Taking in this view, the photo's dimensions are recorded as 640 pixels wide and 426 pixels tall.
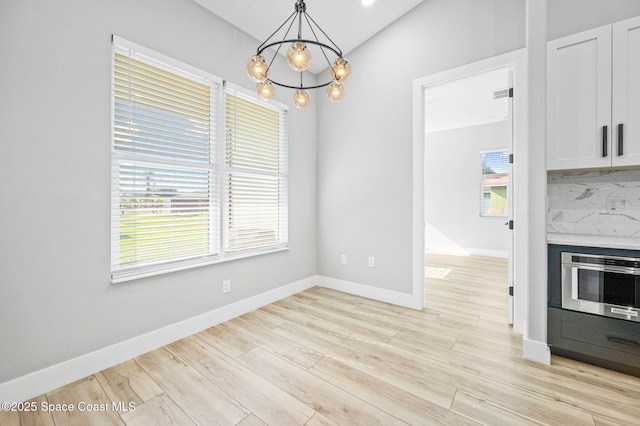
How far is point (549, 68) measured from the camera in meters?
2.20

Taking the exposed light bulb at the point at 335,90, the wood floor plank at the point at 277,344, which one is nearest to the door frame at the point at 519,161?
the exposed light bulb at the point at 335,90

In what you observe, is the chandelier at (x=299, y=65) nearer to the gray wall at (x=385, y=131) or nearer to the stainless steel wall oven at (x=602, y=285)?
the gray wall at (x=385, y=131)

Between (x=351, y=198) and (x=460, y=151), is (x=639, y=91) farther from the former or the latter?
(x=460, y=151)

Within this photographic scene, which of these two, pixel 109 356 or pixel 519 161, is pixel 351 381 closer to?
pixel 109 356

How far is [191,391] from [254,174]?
6.75 ft

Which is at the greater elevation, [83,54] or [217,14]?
[217,14]

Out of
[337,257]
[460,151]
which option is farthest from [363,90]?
[460,151]

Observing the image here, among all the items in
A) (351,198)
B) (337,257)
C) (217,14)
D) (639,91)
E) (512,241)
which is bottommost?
(337,257)

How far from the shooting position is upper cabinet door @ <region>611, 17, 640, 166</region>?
6.35 feet

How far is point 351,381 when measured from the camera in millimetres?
1863

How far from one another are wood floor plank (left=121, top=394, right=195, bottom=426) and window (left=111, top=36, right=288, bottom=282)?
919 millimetres

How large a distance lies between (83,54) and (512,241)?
3.77 meters

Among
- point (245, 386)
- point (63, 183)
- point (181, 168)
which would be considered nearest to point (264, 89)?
point (181, 168)

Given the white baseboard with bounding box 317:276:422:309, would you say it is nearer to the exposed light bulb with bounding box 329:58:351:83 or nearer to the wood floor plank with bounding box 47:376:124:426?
the exposed light bulb with bounding box 329:58:351:83
